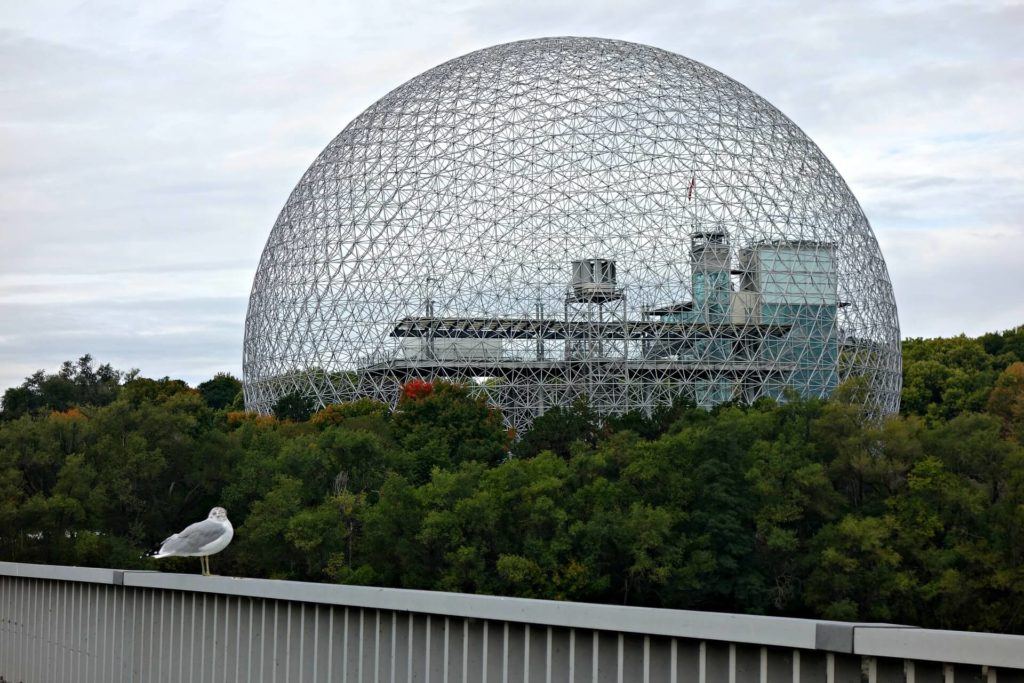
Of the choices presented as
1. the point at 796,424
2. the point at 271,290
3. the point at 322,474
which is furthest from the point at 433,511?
the point at 271,290

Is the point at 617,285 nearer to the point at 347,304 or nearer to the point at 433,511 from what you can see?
the point at 347,304

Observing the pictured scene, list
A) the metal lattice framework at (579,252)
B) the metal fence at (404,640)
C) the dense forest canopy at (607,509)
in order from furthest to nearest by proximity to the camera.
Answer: the metal lattice framework at (579,252) → the dense forest canopy at (607,509) → the metal fence at (404,640)

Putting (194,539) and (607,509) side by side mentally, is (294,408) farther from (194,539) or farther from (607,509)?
(194,539)

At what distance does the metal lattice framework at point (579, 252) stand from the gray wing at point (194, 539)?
1435 inches

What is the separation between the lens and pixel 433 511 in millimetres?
30344

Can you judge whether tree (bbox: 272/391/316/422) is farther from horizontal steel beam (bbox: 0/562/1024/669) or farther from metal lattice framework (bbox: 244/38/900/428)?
horizontal steel beam (bbox: 0/562/1024/669)

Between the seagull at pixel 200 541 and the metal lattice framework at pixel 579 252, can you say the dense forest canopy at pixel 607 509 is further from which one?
the seagull at pixel 200 541

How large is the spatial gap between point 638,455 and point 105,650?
66.1ft

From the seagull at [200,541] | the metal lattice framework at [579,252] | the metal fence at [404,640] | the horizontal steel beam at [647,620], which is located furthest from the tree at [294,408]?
the seagull at [200,541]

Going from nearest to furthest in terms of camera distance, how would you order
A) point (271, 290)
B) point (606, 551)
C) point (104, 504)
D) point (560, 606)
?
point (560, 606) → point (606, 551) → point (104, 504) → point (271, 290)

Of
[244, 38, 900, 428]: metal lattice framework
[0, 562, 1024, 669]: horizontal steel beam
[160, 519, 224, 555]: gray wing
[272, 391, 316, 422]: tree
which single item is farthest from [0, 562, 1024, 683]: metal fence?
[272, 391, 316, 422]: tree

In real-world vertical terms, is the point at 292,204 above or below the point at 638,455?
above

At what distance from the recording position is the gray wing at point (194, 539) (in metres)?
14.1

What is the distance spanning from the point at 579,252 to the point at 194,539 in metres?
37.3
